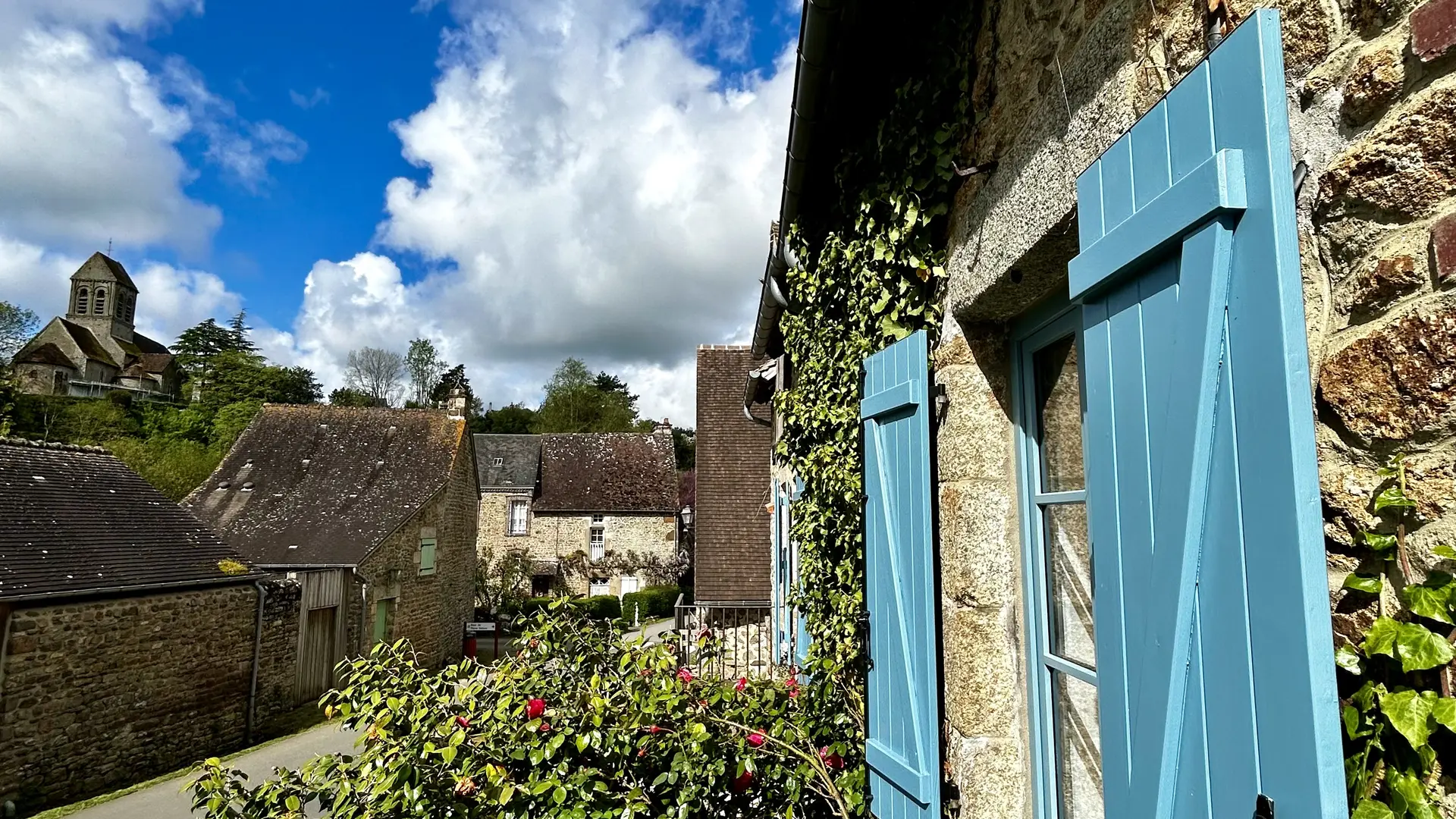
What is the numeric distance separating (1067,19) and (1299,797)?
65.1 inches

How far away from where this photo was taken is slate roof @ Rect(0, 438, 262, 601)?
9.57m

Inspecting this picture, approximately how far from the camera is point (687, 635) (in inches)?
382

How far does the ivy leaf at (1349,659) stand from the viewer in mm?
1003

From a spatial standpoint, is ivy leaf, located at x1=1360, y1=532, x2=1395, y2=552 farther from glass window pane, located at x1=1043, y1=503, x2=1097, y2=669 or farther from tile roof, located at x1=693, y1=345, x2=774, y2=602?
tile roof, located at x1=693, y1=345, x2=774, y2=602

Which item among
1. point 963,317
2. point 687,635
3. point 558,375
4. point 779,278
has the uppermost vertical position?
point 558,375

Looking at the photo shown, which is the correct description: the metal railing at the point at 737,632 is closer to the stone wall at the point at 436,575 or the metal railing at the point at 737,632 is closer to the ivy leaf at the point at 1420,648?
the stone wall at the point at 436,575

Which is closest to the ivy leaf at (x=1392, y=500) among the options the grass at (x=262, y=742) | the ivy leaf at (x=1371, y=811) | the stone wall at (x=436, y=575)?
the ivy leaf at (x=1371, y=811)

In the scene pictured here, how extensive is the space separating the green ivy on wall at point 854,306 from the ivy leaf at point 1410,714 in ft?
5.76

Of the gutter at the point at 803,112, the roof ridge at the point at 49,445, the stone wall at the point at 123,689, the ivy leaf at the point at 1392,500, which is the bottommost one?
the stone wall at the point at 123,689

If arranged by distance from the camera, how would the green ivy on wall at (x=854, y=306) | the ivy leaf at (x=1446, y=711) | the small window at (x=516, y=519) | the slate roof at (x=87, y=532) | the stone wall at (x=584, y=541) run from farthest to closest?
1. the small window at (x=516, y=519)
2. the stone wall at (x=584, y=541)
3. the slate roof at (x=87, y=532)
4. the green ivy on wall at (x=854, y=306)
5. the ivy leaf at (x=1446, y=711)

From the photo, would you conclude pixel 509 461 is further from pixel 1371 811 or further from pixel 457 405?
pixel 1371 811

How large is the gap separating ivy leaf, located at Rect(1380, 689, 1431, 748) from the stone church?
6728 cm

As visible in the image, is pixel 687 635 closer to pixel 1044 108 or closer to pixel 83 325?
pixel 1044 108

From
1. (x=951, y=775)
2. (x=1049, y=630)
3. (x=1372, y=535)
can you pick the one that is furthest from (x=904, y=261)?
(x=1372, y=535)
